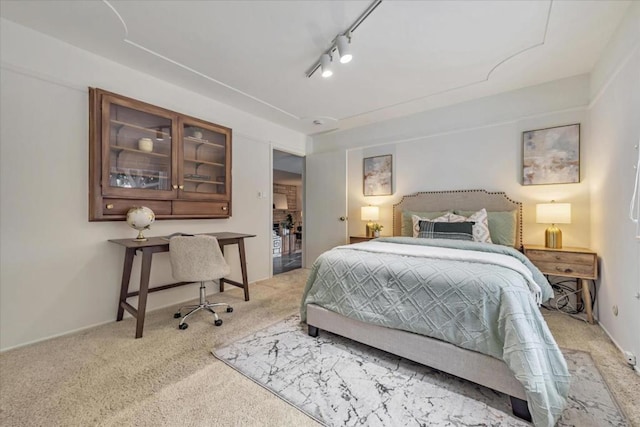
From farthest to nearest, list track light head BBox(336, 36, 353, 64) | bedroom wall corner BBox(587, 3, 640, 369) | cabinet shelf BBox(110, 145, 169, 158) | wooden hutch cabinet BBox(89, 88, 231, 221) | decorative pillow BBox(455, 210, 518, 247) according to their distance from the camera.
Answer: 1. decorative pillow BBox(455, 210, 518, 247)
2. cabinet shelf BBox(110, 145, 169, 158)
3. wooden hutch cabinet BBox(89, 88, 231, 221)
4. track light head BBox(336, 36, 353, 64)
5. bedroom wall corner BBox(587, 3, 640, 369)

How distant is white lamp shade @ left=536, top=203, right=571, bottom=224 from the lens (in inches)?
104

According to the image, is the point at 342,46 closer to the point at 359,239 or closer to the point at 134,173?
the point at 134,173

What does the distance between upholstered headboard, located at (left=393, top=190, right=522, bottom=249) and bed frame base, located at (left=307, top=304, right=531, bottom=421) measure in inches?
83.1

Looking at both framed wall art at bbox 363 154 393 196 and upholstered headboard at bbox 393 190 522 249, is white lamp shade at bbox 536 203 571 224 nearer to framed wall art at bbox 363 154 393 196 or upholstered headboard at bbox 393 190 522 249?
upholstered headboard at bbox 393 190 522 249

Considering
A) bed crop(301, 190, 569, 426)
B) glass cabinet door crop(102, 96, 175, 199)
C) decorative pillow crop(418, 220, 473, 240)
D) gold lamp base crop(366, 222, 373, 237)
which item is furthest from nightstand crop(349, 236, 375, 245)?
glass cabinet door crop(102, 96, 175, 199)

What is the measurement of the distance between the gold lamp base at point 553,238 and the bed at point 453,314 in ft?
2.43

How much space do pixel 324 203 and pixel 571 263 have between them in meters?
3.36

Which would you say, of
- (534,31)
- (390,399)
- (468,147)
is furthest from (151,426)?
(468,147)

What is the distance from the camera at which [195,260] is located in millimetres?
2496

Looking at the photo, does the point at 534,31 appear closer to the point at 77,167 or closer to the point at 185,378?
the point at 185,378

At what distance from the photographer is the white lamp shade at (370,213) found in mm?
4012

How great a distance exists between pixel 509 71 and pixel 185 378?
405 centimetres

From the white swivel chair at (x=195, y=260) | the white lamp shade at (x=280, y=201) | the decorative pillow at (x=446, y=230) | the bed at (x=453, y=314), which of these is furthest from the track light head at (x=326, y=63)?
the white lamp shade at (x=280, y=201)

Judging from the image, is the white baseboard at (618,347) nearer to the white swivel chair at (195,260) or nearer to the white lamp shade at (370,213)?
the white lamp shade at (370,213)
